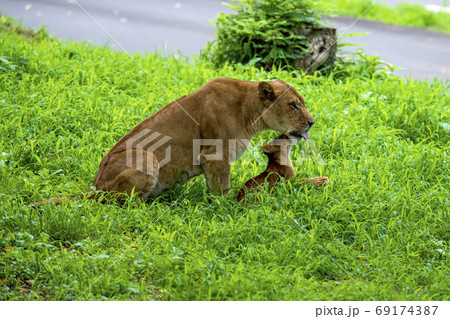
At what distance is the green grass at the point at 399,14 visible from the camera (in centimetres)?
1564

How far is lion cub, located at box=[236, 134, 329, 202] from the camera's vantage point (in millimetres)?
5949

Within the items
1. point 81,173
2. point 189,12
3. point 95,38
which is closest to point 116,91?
point 81,173

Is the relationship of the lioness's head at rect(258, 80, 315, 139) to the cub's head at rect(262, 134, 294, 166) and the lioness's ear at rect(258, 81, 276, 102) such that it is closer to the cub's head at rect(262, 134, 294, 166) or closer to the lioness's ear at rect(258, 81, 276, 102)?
the lioness's ear at rect(258, 81, 276, 102)

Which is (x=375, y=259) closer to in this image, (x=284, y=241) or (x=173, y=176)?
(x=284, y=241)

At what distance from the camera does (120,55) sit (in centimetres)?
938

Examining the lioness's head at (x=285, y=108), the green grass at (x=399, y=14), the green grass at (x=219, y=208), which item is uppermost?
the green grass at (x=399, y=14)

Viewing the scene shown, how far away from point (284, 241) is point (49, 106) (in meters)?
3.81

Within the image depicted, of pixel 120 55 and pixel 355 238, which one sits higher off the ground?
pixel 120 55

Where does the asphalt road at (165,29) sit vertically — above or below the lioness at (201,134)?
above

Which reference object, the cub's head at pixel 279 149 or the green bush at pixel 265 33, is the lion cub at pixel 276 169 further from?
the green bush at pixel 265 33

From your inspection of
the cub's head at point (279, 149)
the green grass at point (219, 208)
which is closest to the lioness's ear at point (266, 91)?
the cub's head at point (279, 149)

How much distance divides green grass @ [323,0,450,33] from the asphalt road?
0.50 meters

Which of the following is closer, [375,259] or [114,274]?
[114,274]

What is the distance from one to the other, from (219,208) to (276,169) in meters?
0.72
